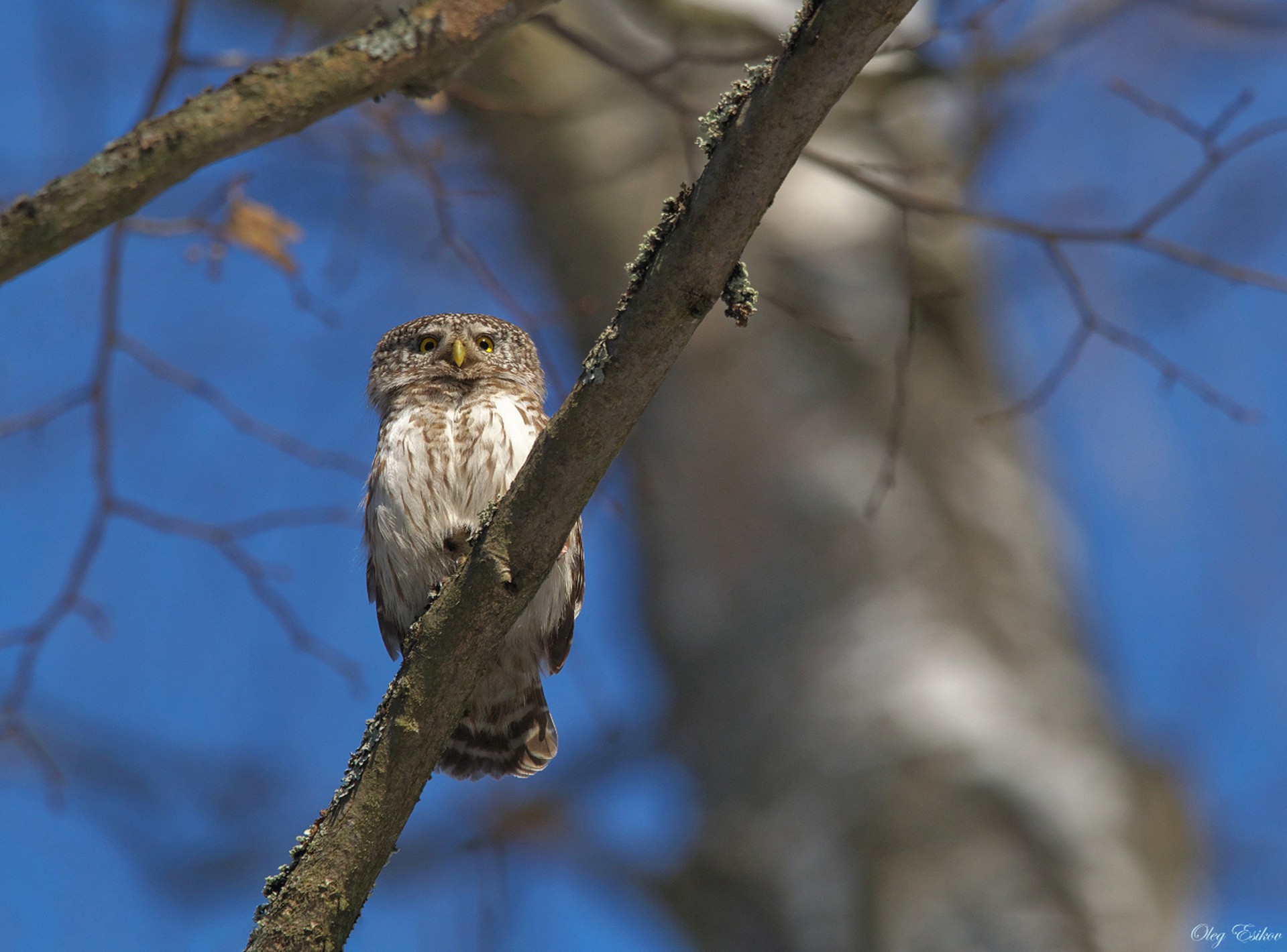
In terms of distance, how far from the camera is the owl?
13.3 feet

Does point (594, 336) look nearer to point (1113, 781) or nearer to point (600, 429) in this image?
point (1113, 781)

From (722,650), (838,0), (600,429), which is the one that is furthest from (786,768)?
(838,0)

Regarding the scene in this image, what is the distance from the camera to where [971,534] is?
5.43 metres

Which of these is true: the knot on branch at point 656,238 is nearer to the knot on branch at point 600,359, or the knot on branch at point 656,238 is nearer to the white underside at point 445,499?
the knot on branch at point 600,359

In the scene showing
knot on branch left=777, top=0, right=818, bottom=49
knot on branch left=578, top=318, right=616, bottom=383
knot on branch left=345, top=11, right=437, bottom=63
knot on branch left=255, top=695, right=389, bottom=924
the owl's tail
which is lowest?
knot on branch left=255, top=695, right=389, bottom=924

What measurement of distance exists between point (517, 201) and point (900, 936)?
483 cm

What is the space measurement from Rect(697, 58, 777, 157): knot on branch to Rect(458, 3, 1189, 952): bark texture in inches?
69.1

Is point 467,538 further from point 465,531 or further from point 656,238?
point 656,238

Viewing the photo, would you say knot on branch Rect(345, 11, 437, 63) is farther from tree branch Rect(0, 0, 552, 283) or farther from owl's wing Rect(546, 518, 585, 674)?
owl's wing Rect(546, 518, 585, 674)

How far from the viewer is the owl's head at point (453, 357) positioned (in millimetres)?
4566

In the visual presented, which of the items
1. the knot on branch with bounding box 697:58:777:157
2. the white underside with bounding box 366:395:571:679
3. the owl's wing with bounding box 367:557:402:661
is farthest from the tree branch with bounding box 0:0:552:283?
the owl's wing with bounding box 367:557:402:661

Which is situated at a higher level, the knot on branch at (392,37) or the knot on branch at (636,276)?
the knot on branch at (392,37)

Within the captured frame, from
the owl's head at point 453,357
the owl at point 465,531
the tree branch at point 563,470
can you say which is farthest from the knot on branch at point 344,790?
the owl's head at point 453,357

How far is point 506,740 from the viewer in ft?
14.0
